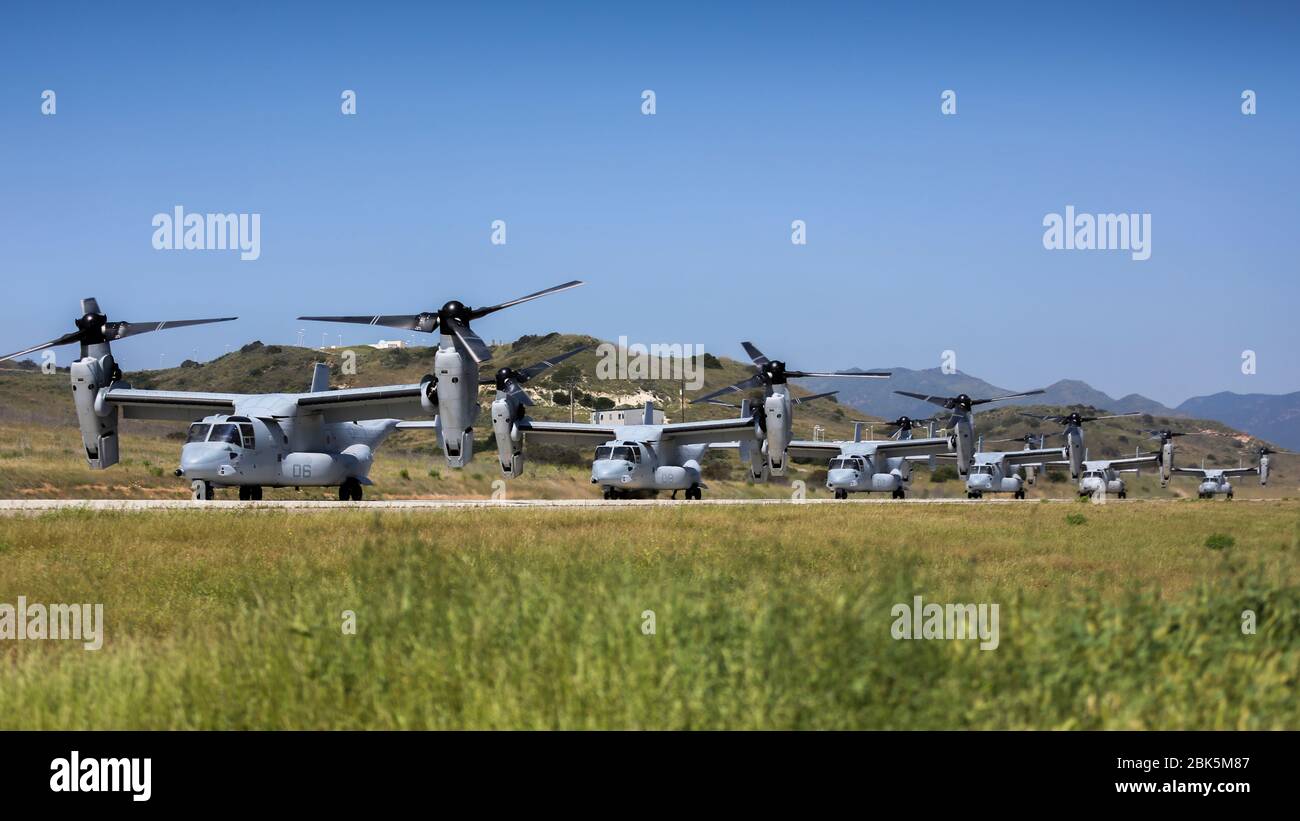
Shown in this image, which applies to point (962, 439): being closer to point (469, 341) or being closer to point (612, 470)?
point (612, 470)

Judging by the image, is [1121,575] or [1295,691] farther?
[1121,575]

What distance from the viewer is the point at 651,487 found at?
4781 cm

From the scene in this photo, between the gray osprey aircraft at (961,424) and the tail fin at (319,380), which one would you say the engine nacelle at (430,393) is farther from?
the gray osprey aircraft at (961,424)

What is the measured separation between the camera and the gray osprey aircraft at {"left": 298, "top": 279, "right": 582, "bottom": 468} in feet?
103

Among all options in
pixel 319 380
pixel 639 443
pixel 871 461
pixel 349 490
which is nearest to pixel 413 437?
pixel 871 461

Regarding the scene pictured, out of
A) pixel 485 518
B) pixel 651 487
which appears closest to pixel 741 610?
pixel 485 518

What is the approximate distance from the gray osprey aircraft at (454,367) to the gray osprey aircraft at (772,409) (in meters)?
11.2

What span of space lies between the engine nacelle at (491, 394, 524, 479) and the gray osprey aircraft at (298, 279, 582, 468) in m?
8.33

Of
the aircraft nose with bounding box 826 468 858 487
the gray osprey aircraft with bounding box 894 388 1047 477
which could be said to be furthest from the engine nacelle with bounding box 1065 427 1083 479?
the aircraft nose with bounding box 826 468 858 487

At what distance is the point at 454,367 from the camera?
3153cm

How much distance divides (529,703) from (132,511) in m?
24.4

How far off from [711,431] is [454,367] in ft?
60.7
